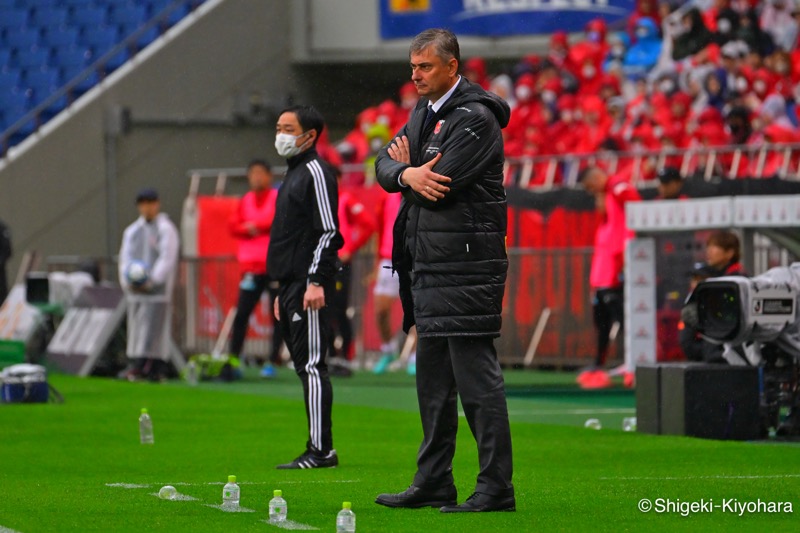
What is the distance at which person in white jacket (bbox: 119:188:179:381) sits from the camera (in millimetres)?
17859

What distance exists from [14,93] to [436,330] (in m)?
22.0

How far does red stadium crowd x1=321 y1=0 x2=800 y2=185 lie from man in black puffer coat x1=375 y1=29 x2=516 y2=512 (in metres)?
10.8

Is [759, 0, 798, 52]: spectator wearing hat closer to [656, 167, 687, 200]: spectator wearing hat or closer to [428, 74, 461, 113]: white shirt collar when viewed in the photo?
[656, 167, 687, 200]: spectator wearing hat

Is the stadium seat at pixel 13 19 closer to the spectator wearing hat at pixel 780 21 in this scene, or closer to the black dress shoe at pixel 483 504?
the spectator wearing hat at pixel 780 21

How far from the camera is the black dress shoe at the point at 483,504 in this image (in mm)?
7055

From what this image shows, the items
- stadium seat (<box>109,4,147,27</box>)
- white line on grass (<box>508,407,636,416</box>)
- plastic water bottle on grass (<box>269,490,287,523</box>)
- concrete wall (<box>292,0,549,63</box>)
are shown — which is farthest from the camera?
stadium seat (<box>109,4,147,27</box>)

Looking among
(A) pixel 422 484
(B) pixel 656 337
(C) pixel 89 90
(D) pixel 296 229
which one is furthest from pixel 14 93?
(A) pixel 422 484

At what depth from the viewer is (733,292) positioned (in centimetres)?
1058

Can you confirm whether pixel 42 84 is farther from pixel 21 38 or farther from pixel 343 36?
pixel 343 36

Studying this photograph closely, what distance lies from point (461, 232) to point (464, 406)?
29.4 inches

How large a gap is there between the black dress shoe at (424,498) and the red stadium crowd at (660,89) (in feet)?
35.4

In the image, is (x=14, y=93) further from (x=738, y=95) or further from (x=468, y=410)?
(x=468, y=410)

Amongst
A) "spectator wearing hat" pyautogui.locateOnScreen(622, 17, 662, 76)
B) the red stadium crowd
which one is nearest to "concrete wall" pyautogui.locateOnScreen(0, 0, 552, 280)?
the red stadium crowd

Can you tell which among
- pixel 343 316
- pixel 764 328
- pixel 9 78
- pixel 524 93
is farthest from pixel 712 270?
pixel 9 78
